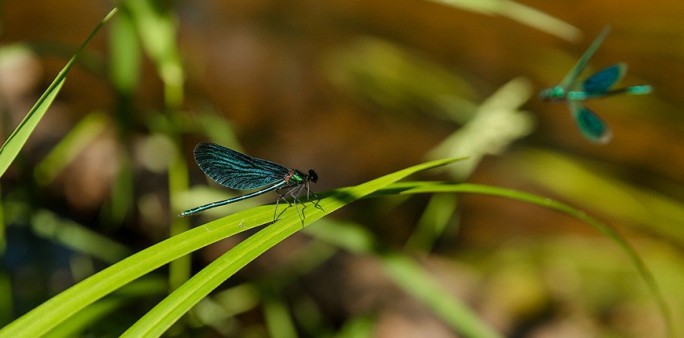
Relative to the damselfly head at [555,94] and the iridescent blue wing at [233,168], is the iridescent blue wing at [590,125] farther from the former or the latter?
the iridescent blue wing at [233,168]

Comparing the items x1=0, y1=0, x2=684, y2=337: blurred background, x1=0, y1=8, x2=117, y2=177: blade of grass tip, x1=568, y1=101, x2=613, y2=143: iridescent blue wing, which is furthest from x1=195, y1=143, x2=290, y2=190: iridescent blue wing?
x1=0, y1=0, x2=684, y2=337: blurred background

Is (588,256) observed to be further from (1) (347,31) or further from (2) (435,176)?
(1) (347,31)

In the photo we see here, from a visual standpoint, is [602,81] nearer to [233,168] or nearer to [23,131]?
[233,168]

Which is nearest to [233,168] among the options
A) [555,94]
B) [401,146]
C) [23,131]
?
[23,131]

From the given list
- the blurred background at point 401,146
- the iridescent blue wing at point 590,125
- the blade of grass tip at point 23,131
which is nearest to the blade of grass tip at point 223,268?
the blade of grass tip at point 23,131

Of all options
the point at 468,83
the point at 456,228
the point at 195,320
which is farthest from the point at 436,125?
the point at 195,320

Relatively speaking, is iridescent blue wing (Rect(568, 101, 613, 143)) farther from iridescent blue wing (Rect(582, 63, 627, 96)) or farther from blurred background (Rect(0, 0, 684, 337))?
blurred background (Rect(0, 0, 684, 337))
